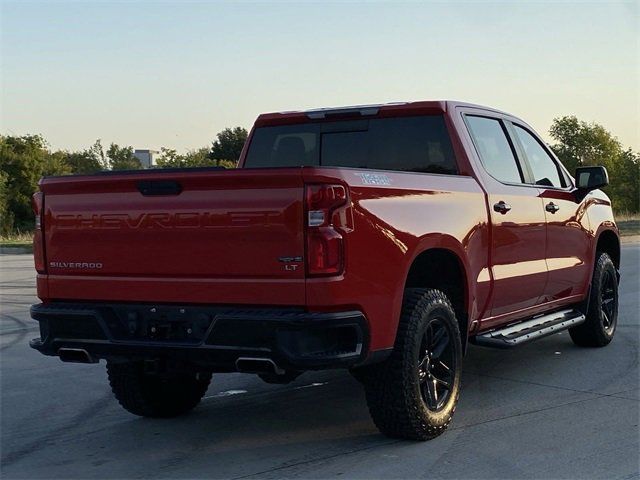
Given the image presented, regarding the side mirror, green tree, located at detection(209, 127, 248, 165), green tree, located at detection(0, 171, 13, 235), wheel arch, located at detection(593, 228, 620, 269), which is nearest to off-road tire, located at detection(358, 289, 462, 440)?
the side mirror

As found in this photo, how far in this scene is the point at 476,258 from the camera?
5.88 metres

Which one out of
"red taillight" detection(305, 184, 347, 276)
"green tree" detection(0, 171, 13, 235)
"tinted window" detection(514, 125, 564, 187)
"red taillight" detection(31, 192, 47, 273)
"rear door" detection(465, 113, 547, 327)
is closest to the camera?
"red taillight" detection(305, 184, 347, 276)

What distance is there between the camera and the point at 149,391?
587cm

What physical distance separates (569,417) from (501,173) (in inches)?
73.4

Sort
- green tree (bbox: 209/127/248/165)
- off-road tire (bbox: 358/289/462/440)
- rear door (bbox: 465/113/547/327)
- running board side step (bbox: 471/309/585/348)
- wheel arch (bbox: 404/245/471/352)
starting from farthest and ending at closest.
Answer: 1. green tree (bbox: 209/127/248/165)
2. rear door (bbox: 465/113/547/327)
3. running board side step (bbox: 471/309/585/348)
4. wheel arch (bbox: 404/245/471/352)
5. off-road tire (bbox: 358/289/462/440)

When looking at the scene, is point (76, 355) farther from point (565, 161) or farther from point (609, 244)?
point (565, 161)

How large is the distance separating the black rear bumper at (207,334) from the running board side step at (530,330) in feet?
5.73

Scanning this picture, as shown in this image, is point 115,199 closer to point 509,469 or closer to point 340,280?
point 340,280

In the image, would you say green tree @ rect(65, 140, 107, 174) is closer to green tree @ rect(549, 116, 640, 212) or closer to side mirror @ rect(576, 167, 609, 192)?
green tree @ rect(549, 116, 640, 212)

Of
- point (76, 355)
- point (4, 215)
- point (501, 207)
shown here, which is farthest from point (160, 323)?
point (4, 215)

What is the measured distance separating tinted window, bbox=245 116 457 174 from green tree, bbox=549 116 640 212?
44466 mm

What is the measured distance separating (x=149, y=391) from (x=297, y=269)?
191 cm

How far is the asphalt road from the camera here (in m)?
4.75

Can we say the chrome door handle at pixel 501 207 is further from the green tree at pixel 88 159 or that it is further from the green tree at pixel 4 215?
the green tree at pixel 88 159
